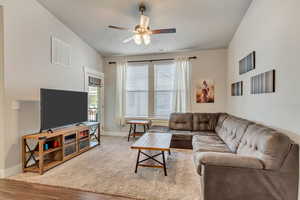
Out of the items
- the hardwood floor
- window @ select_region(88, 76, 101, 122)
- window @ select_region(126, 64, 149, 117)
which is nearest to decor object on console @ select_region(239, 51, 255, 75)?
window @ select_region(126, 64, 149, 117)

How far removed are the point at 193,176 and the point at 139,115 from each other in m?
3.07

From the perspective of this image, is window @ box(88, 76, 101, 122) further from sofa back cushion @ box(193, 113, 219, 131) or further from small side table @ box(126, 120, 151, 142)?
sofa back cushion @ box(193, 113, 219, 131)

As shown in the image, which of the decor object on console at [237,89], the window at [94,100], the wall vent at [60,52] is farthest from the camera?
the window at [94,100]

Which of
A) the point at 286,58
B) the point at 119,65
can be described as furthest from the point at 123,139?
the point at 286,58

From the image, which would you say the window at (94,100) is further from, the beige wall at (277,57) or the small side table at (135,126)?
the beige wall at (277,57)

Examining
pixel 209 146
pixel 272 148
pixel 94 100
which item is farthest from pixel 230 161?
pixel 94 100

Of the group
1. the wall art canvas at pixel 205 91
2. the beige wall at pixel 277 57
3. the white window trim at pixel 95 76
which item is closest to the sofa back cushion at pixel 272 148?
the beige wall at pixel 277 57

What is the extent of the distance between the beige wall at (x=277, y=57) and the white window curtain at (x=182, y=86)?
186cm

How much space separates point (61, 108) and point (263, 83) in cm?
372

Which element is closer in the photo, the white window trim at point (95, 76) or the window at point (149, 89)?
the white window trim at point (95, 76)

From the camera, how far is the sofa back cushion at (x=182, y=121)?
438 cm

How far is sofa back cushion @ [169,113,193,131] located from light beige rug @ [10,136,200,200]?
0.99m

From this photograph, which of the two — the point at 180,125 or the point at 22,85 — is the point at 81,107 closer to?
the point at 22,85

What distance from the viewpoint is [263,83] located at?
2.35 m
